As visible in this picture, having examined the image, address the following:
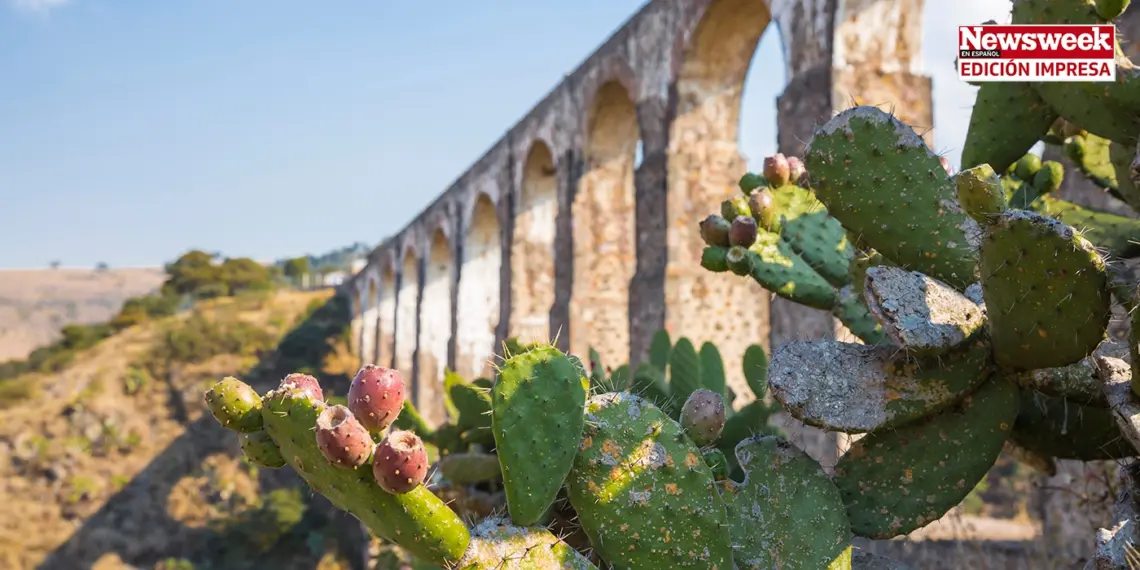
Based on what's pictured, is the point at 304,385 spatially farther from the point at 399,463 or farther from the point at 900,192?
the point at 900,192

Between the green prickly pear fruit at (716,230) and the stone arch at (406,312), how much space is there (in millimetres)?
18767

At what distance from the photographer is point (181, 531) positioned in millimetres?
18797

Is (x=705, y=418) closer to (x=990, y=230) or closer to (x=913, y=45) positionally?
(x=990, y=230)

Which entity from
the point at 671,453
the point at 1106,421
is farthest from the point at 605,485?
the point at 1106,421

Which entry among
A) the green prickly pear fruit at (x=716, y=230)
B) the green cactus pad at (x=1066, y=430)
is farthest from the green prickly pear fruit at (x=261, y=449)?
the green cactus pad at (x=1066, y=430)

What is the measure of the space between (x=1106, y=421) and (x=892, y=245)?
0.62 meters

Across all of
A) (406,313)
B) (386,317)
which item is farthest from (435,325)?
(386,317)

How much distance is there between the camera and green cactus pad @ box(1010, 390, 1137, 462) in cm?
206

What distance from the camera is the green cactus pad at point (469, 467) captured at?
269cm

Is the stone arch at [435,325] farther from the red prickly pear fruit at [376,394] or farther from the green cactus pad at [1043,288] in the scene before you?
the red prickly pear fruit at [376,394]

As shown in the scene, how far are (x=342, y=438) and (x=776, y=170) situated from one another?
1.74 meters

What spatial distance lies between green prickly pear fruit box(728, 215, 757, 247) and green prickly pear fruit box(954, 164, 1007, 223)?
79 cm

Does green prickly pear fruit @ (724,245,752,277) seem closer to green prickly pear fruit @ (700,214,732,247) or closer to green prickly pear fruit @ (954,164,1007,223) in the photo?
green prickly pear fruit @ (700,214,732,247)

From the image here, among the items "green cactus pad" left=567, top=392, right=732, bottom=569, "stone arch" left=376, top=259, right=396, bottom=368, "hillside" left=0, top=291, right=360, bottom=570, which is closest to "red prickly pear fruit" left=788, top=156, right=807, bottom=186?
"green cactus pad" left=567, top=392, right=732, bottom=569
